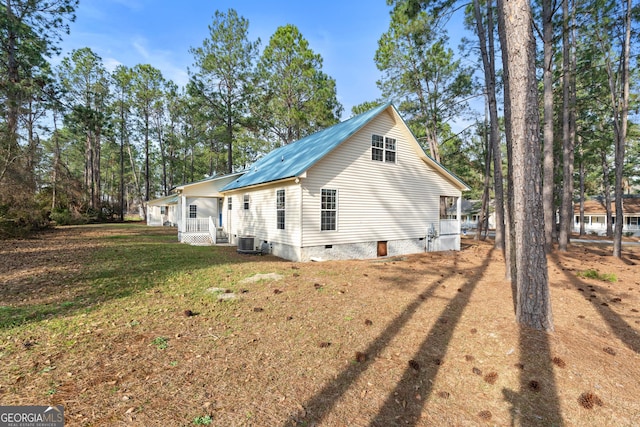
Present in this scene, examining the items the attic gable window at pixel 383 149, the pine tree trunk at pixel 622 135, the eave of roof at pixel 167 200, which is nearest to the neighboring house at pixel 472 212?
the pine tree trunk at pixel 622 135

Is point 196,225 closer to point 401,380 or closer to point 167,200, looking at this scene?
point 167,200

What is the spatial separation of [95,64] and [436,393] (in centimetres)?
4183

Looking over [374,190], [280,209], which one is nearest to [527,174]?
[374,190]

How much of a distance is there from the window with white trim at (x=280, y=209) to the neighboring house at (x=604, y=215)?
37.3 metres

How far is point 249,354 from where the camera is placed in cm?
355

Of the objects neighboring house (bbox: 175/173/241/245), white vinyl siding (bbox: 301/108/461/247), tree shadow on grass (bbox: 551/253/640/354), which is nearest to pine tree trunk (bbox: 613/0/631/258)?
tree shadow on grass (bbox: 551/253/640/354)

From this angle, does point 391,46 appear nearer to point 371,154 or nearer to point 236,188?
point 371,154

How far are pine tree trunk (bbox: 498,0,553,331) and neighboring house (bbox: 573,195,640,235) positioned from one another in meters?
38.2

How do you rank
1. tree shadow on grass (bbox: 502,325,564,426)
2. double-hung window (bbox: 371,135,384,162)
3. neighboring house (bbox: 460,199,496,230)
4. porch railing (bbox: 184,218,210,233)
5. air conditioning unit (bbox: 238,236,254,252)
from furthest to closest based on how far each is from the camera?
neighboring house (bbox: 460,199,496,230)
porch railing (bbox: 184,218,210,233)
air conditioning unit (bbox: 238,236,254,252)
double-hung window (bbox: 371,135,384,162)
tree shadow on grass (bbox: 502,325,564,426)

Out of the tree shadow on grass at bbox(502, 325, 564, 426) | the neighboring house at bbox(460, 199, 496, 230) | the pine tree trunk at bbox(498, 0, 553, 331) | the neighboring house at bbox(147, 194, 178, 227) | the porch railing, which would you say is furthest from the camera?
the neighboring house at bbox(460, 199, 496, 230)

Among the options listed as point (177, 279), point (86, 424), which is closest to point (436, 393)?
point (86, 424)

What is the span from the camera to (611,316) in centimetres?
500

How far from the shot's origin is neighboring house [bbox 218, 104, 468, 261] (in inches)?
428

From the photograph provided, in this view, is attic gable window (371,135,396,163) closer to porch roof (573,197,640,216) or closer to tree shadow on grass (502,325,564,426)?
tree shadow on grass (502,325,564,426)
